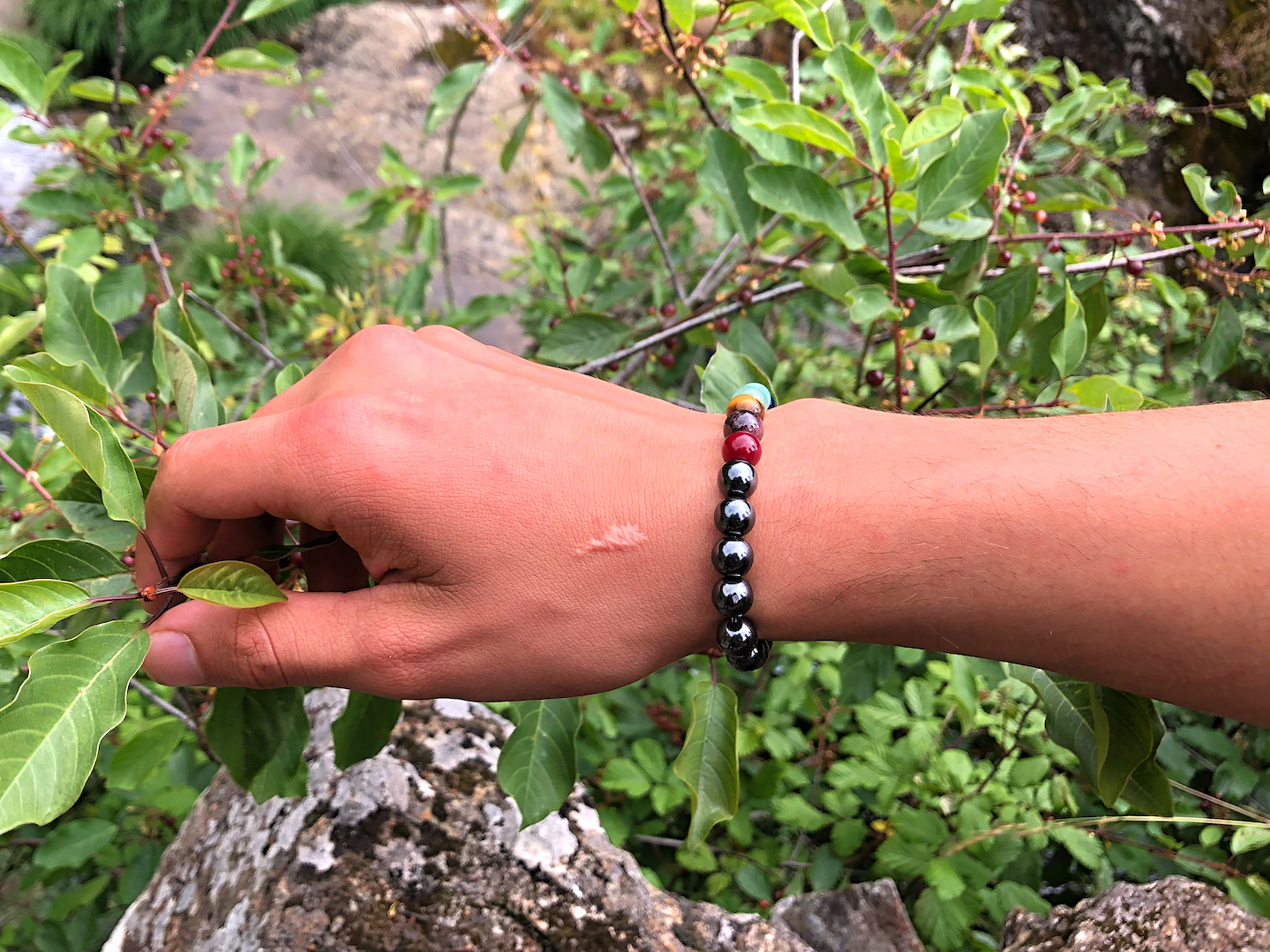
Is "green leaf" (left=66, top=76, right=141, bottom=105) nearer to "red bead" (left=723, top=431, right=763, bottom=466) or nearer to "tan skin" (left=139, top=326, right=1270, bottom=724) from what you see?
"tan skin" (left=139, top=326, right=1270, bottom=724)

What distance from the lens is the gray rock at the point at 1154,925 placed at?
47.5 inches

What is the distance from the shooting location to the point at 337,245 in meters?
5.18

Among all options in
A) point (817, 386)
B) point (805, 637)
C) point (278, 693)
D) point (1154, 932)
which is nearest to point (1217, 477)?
point (805, 637)

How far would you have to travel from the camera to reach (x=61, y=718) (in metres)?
0.81

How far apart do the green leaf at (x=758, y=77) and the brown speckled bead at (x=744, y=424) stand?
814 mm

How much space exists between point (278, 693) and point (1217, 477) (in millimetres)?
1338

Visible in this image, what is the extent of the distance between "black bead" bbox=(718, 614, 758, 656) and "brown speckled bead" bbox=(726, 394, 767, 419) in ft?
0.97

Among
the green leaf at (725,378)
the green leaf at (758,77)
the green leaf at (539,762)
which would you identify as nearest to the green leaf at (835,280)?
the green leaf at (725,378)

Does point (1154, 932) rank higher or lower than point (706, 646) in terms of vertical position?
lower

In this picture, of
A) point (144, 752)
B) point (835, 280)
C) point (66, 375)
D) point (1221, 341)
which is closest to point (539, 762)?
point (144, 752)

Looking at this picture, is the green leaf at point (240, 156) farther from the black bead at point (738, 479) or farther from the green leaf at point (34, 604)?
the black bead at point (738, 479)

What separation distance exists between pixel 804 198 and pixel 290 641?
3.83 feet

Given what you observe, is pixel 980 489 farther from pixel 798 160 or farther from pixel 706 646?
pixel 798 160

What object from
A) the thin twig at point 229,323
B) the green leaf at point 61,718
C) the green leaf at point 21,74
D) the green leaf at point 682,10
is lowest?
the thin twig at point 229,323
